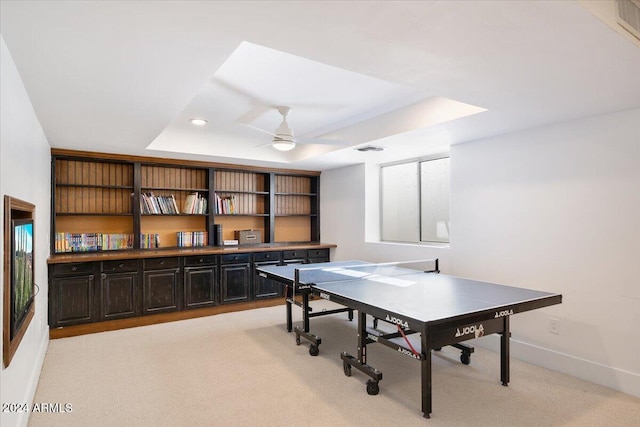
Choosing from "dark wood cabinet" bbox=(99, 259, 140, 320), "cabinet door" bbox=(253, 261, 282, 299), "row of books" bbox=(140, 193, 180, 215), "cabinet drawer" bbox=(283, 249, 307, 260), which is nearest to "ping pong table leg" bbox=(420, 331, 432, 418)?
"cabinet door" bbox=(253, 261, 282, 299)

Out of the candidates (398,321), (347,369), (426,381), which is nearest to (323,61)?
(398,321)

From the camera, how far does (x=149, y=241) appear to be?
521 centimetres

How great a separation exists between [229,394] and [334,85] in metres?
2.68

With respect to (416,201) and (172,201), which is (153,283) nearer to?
(172,201)

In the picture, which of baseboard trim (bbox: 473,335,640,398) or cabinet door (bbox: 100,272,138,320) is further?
cabinet door (bbox: 100,272,138,320)

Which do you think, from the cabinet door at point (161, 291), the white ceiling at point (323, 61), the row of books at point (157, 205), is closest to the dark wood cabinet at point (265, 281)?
the cabinet door at point (161, 291)

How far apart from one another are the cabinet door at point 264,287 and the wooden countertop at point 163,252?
245 millimetres

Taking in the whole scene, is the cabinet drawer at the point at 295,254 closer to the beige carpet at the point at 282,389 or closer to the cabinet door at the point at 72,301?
the beige carpet at the point at 282,389

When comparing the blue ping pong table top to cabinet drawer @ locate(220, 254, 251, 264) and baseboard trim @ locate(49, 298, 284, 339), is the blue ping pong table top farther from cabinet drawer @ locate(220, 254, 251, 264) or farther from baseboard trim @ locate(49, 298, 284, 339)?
baseboard trim @ locate(49, 298, 284, 339)

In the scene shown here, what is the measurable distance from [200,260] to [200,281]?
11.3 inches

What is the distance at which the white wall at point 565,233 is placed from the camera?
2926 mm

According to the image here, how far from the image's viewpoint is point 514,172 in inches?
145

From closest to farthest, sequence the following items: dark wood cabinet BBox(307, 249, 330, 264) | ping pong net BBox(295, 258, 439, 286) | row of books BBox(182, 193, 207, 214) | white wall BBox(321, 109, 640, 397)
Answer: white wall BBox(321, 109, 640, 397), ping pong net BBox(295, 258, 439, 286), row of books BBox(182, 193, 207, 214), dark wood cabinet BBox(307, 249, 330, 264)

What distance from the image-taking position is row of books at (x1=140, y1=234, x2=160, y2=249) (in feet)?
16.9
